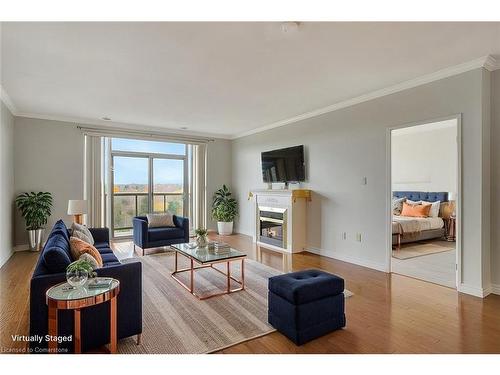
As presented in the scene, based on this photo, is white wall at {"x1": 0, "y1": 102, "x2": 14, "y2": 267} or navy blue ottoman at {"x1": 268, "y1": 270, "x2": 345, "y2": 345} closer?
navy blue ottoman at {"x1": 268, "y1": 270, "x2": 345, "y2": 345}

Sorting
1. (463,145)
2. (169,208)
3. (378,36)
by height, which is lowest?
(169,208)

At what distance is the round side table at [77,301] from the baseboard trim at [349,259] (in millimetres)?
3592

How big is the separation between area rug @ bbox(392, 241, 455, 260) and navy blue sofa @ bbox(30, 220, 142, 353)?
173 inches

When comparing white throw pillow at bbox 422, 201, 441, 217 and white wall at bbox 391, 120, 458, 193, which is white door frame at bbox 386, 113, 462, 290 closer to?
white throw pillow at bbox 422, 201, 441, 217

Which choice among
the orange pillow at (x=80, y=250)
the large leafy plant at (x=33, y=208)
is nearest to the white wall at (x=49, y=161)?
the large leafy plant at (x=33, y=208)

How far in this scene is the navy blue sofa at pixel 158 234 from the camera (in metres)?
5.11

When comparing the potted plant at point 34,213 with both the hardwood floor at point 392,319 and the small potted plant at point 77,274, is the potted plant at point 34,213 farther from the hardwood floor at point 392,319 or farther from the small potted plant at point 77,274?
the small potted plant at point 77,274

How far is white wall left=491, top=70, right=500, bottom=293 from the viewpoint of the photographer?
10.4 ft

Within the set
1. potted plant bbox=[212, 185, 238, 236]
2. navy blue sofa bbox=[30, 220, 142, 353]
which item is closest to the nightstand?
potted plant bbox=[212, 185, 238, 236]

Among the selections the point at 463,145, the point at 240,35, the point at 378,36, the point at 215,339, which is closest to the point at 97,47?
the point at 240,35
